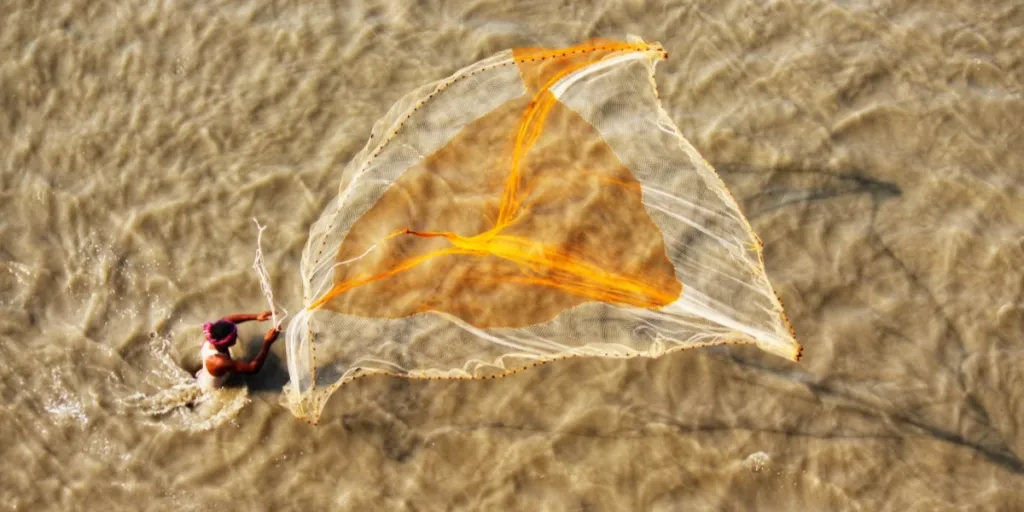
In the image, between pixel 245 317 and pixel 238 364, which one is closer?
pixel 238 364

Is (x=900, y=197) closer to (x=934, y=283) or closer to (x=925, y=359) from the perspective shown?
(x=934, y=283)

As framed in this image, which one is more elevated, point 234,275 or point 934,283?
point 934,283

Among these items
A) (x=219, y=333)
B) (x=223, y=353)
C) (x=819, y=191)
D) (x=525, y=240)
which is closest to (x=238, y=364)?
(x=223, y=353)

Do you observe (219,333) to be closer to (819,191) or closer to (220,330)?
(220,330)

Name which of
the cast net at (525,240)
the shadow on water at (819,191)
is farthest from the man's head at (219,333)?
the shadow on water at (819,191)

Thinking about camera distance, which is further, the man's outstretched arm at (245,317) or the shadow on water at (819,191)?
the shadow on water at (819,191)

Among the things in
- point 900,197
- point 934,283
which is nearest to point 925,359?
point 934,283

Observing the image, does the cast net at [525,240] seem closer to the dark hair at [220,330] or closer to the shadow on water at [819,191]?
the dark hair at [220,330]
